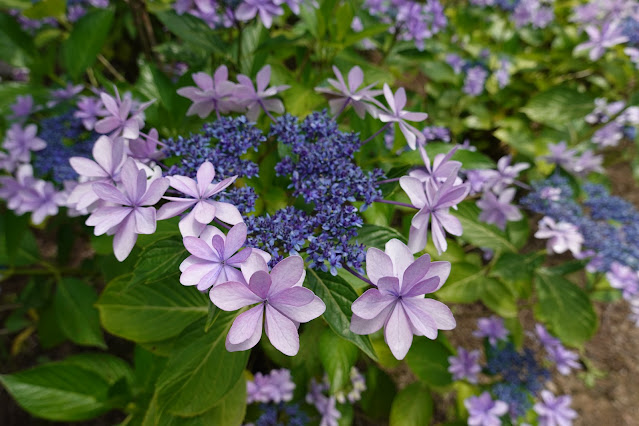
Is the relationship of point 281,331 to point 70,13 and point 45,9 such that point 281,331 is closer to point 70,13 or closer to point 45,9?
point 45,9

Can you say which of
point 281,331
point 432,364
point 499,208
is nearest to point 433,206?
point 281,331

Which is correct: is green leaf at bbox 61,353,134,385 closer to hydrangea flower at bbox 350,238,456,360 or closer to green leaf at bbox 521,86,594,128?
hydrangea flower at bbox 350,238,456,360

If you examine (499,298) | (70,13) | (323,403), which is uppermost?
(70,13)

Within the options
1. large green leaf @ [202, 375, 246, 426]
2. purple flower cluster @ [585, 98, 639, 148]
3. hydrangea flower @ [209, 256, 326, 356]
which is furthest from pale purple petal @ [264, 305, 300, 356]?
purple flower cluster @ [585, 98, 639, 148]

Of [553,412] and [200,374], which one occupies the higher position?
[200,374]

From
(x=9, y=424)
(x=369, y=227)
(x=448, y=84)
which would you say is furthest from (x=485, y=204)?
(x=9, y=424)

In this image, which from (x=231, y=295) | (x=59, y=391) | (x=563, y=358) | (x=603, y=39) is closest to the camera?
(x=231, y=295)

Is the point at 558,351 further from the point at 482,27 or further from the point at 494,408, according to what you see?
the point at 482,27
